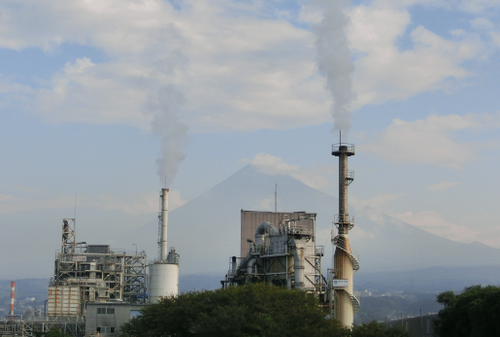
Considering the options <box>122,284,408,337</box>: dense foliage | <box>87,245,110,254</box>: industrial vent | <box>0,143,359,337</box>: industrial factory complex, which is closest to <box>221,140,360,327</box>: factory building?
<box>0,143,359,337</box>: industrial factory complex

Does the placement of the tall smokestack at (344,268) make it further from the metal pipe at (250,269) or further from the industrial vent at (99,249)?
the industrial vent at (99,249)

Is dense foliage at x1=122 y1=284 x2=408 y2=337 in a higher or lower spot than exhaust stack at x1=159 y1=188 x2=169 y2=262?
lower

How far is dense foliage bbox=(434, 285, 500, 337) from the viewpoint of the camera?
6028 centimetres

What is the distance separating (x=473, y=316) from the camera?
212ft

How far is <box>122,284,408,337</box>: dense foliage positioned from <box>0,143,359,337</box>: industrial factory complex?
781cm

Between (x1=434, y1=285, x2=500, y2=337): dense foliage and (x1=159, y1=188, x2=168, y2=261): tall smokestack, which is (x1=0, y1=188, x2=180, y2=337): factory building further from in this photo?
(x1=434, y1=285, x2=500, y2=337): dense foliage

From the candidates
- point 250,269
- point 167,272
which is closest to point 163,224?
point 167,272

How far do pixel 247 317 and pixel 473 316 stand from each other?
2378 centimetres

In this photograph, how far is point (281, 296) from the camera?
5884 cm

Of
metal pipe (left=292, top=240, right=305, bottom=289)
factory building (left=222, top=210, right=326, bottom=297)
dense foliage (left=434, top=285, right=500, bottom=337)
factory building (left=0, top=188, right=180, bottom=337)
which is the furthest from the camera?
factory building (left=0, top=188, right=180, bottom=337)

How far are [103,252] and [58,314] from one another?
1524cm

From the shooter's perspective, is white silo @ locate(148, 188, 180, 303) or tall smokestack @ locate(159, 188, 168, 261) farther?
tall smokestack @ locate(159, 188, 168, 261)

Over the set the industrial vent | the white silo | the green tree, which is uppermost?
the industrial vent

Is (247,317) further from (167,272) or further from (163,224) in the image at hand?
(163,224)
